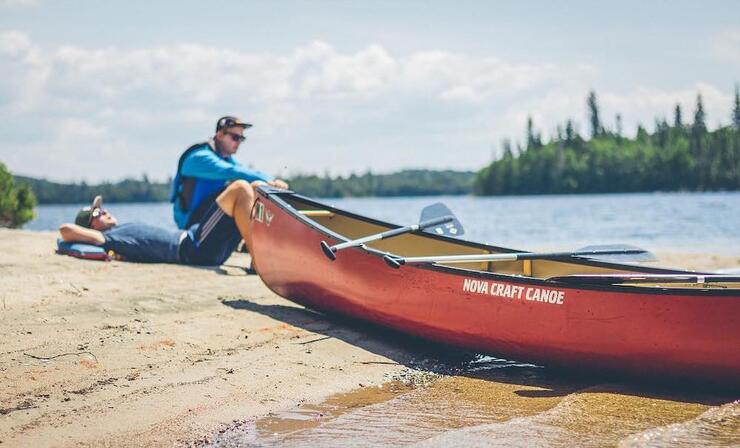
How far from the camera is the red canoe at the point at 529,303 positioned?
15.2 ft

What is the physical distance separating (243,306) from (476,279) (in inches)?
95.0

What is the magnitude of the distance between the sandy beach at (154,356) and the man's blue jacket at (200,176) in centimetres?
114

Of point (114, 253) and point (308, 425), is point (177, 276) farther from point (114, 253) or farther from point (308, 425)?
point (308, 425)

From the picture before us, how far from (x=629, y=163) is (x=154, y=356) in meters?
126

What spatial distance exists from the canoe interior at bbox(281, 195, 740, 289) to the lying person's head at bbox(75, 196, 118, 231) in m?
2.59

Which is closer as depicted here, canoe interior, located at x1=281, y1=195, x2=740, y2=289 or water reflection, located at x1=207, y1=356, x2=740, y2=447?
water reflection, located at x1=207, y1=356, x2=740, y2=447

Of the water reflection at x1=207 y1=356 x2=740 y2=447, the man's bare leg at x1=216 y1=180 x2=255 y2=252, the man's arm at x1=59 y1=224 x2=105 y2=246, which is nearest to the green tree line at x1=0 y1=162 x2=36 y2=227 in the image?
the man's arm at x1=59 y1=224 x2=105 y2=246

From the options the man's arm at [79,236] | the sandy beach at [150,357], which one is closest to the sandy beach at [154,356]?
the sandy beach at [150,357]

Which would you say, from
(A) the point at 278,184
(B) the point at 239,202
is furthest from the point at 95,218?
(A) the point at 278,184

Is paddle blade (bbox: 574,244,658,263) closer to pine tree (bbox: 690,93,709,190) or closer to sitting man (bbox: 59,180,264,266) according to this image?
sitting man (bbox: 59,180,264,266)

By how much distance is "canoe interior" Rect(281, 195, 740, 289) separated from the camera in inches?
238

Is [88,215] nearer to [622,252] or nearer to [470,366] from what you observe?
[470,366]

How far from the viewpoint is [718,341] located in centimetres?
454

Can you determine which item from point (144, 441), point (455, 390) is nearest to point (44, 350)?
point (144, 441)
